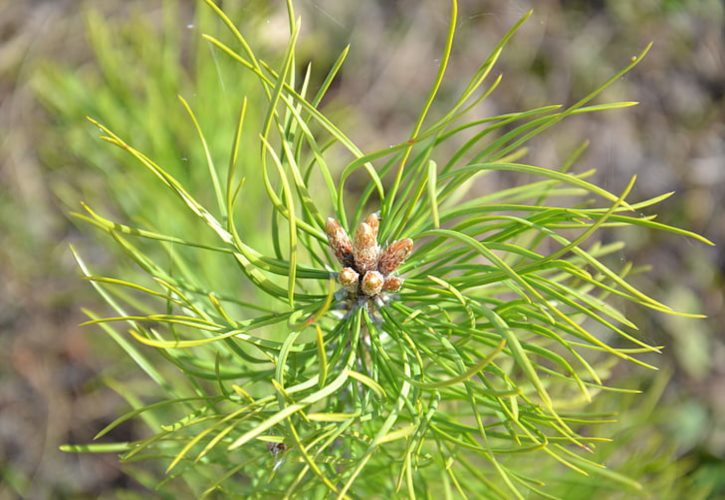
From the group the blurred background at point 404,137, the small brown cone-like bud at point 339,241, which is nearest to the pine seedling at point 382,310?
the small brown cone-like bud at point 339,241

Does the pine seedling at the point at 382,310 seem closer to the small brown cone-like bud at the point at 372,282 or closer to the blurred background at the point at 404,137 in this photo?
the small brown cone-like bud at the point at 372,282

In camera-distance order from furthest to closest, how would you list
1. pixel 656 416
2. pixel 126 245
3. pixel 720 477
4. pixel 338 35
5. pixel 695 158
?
1. pixel 695 158
2. pixel 338 35
3. pixel 720 477
4. pixel 656 416
5. pixel 126 245

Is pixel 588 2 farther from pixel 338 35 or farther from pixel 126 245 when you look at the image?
pixel 126 245

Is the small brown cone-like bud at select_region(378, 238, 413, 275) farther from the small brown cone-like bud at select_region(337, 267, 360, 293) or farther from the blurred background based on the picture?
the blurred background

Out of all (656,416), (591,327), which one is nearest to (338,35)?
(591,327)

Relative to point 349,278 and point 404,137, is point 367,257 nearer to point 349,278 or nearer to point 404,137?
point 349,278
